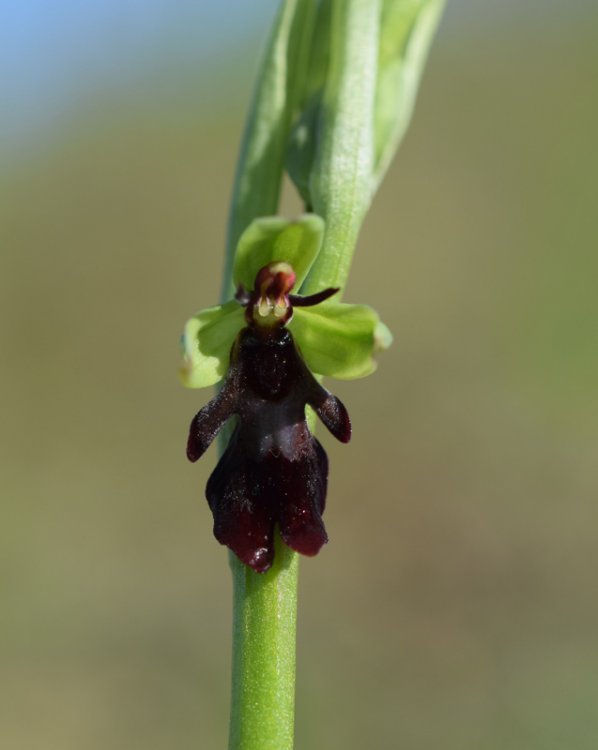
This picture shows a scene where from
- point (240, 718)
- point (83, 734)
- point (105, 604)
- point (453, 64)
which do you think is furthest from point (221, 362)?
point (453, 64)

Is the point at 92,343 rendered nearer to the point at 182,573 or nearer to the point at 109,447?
the point at 109,447

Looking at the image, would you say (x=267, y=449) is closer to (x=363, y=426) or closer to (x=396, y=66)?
(x=396, y=66)

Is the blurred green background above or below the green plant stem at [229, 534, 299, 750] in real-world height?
above

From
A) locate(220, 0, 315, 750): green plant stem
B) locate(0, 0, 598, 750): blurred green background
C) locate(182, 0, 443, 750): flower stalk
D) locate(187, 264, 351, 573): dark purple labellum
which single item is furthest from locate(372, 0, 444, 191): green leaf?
locate(0, 0, 598, 750): blurred green background

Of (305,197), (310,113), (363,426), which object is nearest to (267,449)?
(305,197)

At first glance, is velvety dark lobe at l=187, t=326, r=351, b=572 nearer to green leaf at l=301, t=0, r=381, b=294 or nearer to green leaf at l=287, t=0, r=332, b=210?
green leaf at l=301, t=0, r=381, b=294

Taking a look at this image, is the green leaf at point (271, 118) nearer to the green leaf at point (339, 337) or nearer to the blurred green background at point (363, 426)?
the green leaf at point (339, 337)
